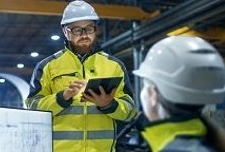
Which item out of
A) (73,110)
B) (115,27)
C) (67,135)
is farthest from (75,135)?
(115,27)

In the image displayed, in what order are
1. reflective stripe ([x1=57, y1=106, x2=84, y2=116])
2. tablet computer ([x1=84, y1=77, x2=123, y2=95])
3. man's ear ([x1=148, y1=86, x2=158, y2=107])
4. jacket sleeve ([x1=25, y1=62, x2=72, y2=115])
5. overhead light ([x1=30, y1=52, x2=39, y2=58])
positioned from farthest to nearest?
overhead light ([x1=30, y1=52, x2=39, y2=58])
reflective stripe ([x1=57, y1=106, x2=84, y2=116])
jacket sleeve ([x1=25, y1=62, x2=72, y2=115])
tablet computer ([x1=84, y1=77, x2=123, y2=95])
man's ear ([x1=148, y1=86, x2=158, y2=107])

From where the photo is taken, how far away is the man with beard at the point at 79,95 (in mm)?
3172

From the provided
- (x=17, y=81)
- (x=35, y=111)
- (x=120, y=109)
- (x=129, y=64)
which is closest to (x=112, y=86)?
(x=120, y=109)

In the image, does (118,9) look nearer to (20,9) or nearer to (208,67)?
(20,9)

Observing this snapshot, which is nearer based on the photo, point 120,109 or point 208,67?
point 208,67

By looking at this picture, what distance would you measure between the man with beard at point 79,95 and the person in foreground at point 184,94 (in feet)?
4.56

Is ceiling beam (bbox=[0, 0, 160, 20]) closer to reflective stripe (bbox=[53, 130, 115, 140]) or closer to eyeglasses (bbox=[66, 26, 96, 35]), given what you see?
eyeglasses (bbox=[66, 26, 96, 35])

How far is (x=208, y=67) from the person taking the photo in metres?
1.63

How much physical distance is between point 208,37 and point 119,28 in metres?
3.62

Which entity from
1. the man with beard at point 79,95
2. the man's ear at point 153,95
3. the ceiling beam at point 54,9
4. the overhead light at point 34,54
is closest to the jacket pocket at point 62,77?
the man with beard at point 79,95

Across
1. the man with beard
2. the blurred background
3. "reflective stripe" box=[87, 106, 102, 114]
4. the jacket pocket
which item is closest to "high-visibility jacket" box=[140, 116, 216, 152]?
the man with beard

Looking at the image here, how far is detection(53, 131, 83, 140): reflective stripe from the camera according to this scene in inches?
127

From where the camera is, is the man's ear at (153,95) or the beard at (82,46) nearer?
the man's ear at (153,95)

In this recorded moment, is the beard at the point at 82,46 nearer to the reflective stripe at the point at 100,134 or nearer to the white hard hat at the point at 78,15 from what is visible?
the white hard hat at the point at 78,15
